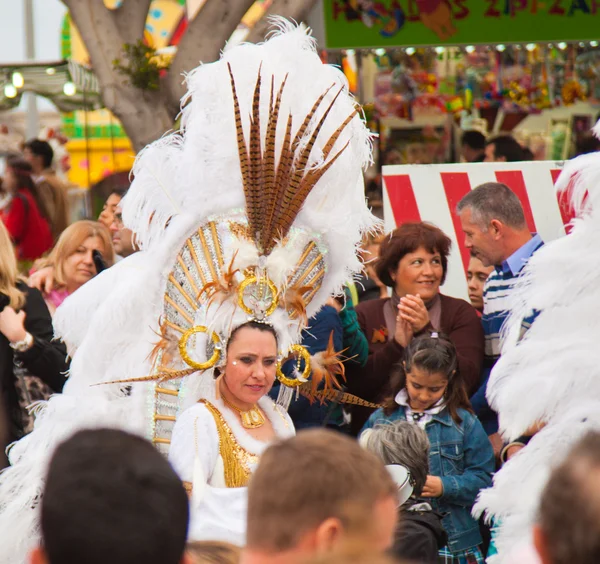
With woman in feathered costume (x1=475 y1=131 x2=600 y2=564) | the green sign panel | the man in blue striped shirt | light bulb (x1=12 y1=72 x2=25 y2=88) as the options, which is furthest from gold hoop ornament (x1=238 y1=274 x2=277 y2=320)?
light bulb (x1=12 y1=72 x2=25 y2=88)

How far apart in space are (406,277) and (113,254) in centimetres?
170

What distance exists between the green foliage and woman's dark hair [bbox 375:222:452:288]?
8.14 ft

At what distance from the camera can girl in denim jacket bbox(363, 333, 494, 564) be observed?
436 centimetres

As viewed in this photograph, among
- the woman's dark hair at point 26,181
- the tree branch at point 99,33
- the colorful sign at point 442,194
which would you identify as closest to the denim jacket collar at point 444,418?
the colorful sign at point 442,194

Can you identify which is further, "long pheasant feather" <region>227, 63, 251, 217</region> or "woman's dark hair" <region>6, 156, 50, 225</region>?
"woman's dark hair" <region>6, 156, 50, 225</region>

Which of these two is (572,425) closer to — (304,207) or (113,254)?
(304,207)

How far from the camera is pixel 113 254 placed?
5.98m

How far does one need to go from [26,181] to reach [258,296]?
4583mm

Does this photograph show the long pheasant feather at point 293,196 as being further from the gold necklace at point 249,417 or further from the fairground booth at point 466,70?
the fairground booth at point 466,70

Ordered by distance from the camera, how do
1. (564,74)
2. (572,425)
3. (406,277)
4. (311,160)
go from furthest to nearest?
(564,74)
(406,277)
(311,160)
(572,425)

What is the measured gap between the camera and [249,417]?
3.93 metres

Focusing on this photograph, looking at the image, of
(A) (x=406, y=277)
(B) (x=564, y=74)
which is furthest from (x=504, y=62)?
(A) (x=406, y=277)

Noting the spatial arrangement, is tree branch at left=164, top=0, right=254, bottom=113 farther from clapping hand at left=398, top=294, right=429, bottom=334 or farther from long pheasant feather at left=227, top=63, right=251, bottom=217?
long pheasant feather at left=227, top=63, right=251, bottom=217

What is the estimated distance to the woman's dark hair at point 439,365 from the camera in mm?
4488
